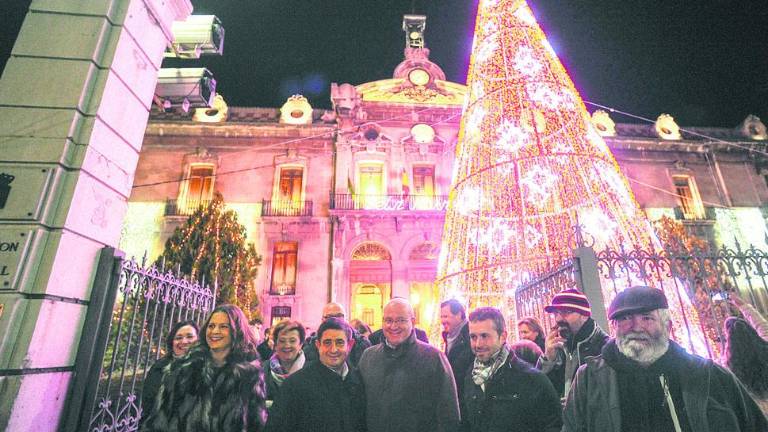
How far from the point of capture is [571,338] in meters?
3.28

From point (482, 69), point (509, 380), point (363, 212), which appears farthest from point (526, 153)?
point (363, 212)

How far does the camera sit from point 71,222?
3105 millimetres

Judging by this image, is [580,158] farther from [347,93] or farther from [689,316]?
[347,93]

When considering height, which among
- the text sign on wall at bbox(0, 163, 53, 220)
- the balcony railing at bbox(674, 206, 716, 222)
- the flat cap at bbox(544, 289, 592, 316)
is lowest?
the flat cap at bbox(544, 289, 592, 316)

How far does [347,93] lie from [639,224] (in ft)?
45.1

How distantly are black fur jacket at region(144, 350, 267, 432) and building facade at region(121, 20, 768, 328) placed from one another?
12.3 metres

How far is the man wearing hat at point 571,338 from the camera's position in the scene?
A: 3141mm

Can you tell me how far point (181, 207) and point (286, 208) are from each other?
454 cm

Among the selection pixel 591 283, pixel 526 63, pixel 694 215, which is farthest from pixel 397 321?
pixel 694 215

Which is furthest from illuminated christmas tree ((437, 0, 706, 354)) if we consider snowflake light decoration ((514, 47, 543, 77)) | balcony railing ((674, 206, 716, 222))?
balcony railing ((674, 206, 716, 222))

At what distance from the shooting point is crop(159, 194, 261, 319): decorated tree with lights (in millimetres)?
12852

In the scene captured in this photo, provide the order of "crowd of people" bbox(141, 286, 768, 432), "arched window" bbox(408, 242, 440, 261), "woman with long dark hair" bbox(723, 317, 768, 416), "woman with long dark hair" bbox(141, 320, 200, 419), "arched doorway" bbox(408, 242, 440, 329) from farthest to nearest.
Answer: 1. "arched window" bbox(408, 242, 440, 261)
2. "arched doorway" bbox(408, 242, 440, 329)
3. "woman with long dark hair" bbox(141, 320, 200, 419)
4. "woman with long dark hair" bbox(723, 317, 768, 416)
5. "crowd of people" bbox(141, 286, 768, 432)

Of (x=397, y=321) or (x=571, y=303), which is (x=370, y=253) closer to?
(x=571, y=303)

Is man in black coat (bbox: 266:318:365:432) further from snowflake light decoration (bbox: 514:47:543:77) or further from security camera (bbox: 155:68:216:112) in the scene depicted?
snowflake light decoration (bbox: 514:47:543:77)
